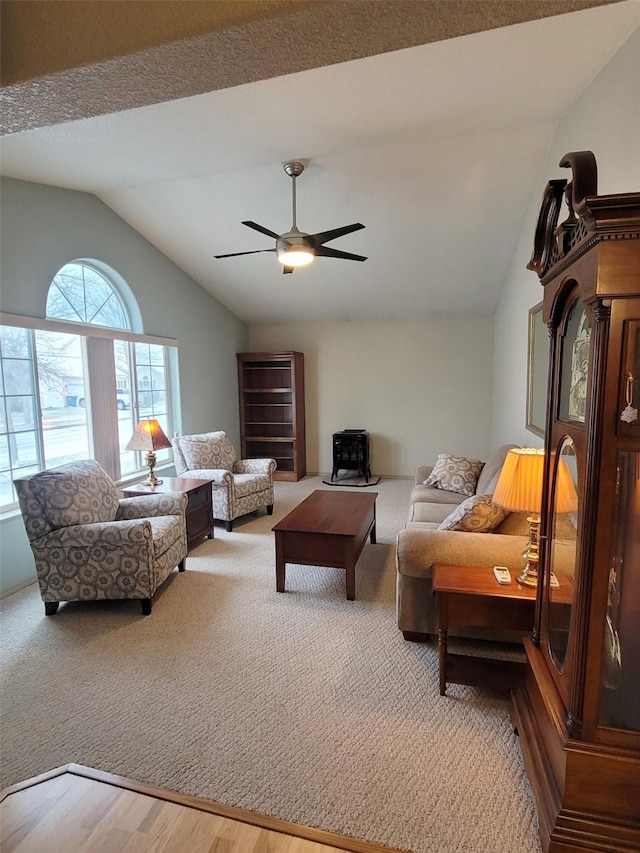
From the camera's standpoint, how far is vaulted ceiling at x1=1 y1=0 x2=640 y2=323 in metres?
0.99

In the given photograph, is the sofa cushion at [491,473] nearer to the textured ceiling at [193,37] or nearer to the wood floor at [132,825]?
the wood floor at [132,825]

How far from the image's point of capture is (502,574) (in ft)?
6.81

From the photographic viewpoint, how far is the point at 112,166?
336cm

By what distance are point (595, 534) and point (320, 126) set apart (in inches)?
119

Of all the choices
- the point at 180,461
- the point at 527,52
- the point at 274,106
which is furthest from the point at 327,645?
the point at 527,52

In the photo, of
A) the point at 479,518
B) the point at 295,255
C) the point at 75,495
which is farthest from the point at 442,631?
the point at 295,255

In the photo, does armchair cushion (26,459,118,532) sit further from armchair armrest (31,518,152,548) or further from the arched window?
the arched window

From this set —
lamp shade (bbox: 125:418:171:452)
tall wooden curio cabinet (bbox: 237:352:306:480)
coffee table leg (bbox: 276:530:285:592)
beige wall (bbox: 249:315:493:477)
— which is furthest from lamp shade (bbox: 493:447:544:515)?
tall wooden curio cabinet (bbox: 237:352:306:480)

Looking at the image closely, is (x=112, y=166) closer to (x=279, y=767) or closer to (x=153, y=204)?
(x=153, y=204)

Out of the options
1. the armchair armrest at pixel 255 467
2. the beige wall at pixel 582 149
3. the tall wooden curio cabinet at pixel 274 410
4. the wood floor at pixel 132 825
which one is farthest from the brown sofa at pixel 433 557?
the tall wooden curio cabinet at pixel 274 410

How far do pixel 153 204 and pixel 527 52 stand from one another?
3.26 metres

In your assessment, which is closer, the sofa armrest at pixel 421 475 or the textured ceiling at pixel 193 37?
the textured ceiling at pixel 193 37

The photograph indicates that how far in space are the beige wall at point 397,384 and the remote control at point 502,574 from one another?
444 centimetres

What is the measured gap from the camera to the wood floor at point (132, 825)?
1.41 meters
